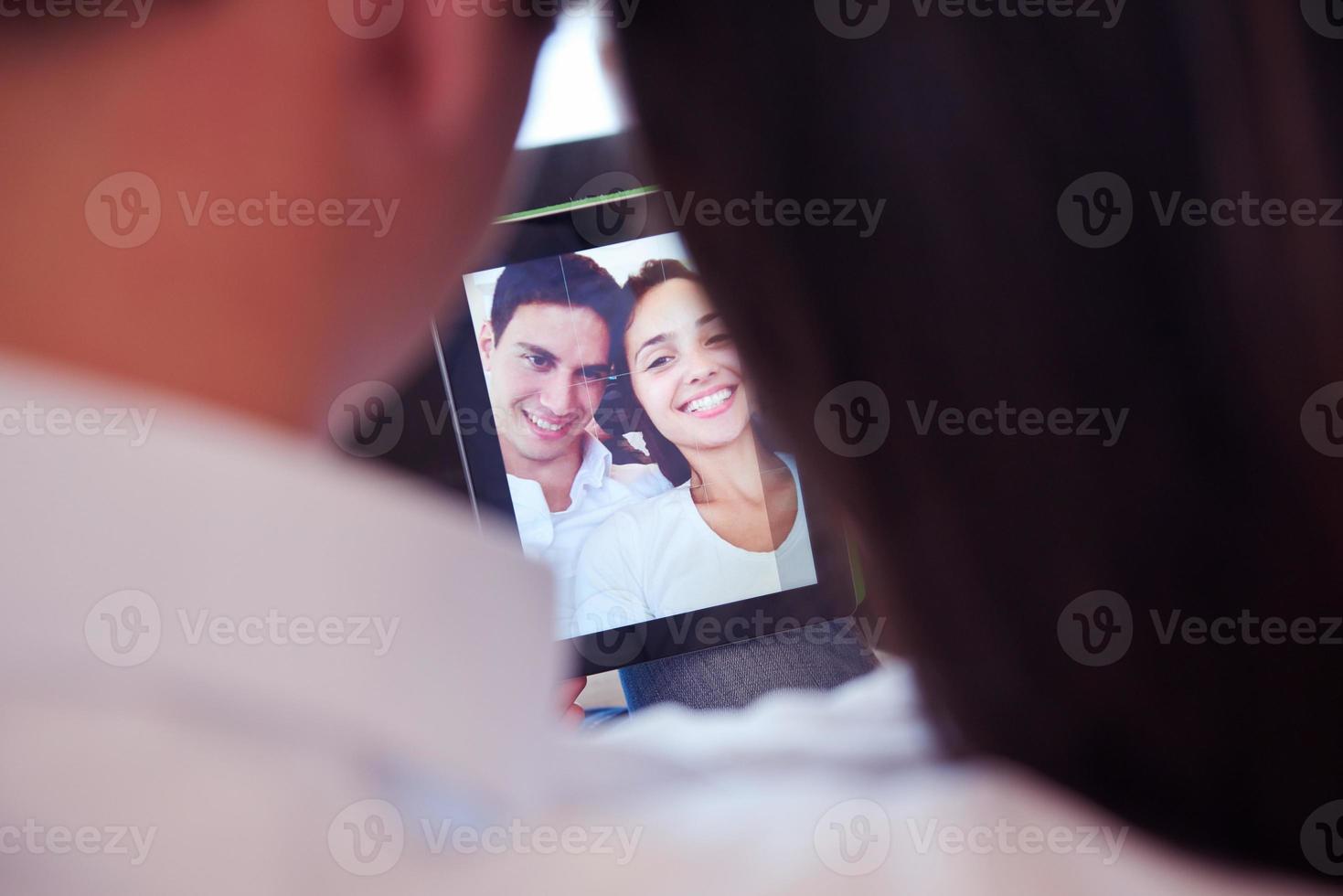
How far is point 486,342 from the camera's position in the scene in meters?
0.79

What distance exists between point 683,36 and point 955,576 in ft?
0.73

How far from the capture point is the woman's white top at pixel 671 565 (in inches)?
32.7

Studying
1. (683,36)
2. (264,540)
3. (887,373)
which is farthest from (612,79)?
(264,540)

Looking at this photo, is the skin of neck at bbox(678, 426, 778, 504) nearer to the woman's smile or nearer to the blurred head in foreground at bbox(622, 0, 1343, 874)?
the woman's smile

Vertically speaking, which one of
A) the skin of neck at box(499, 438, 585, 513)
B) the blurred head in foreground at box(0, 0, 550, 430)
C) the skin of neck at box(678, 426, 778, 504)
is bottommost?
the skin of neck at box(678, 426, 778, 504)

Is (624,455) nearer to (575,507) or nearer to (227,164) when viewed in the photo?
(575,507)

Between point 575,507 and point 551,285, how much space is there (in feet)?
0.70

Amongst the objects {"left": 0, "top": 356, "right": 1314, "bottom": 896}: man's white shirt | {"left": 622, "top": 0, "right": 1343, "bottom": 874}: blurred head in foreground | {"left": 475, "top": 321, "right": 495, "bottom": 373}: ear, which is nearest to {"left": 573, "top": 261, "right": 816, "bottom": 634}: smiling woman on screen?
{"left": 475, "top": 321, "right": 495, "bottom": 373}: ear

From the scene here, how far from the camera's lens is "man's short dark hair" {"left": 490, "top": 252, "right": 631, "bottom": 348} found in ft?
2.59

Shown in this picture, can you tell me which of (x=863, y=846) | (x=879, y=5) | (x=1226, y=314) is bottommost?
(x=863, y=846)

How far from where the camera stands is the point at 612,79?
322 millimetres

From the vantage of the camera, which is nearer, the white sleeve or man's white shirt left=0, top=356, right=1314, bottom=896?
man's white shirt left=0, top=356, right=1314, bottom=896

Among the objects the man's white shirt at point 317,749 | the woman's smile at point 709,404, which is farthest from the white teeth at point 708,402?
the man's white shirt at point 317,749

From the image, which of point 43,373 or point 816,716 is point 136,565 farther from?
point 816,716
